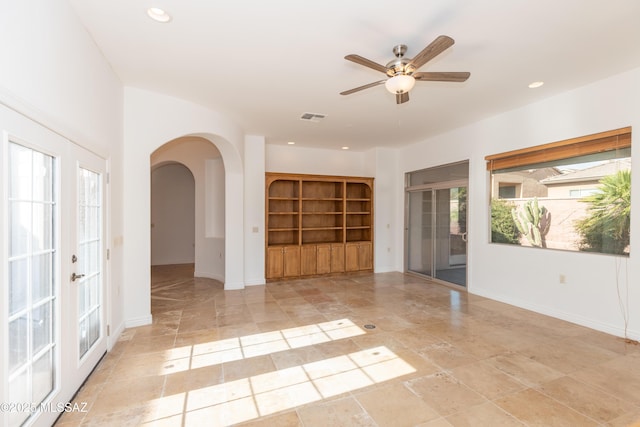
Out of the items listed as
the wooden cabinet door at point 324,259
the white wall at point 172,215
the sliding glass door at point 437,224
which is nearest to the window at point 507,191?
the sliding glass door at point 437,224

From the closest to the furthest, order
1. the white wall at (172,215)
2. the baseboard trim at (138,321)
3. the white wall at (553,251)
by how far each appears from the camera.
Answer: the white wall at (553,251) < the baseboard trim at (138,321) < the white wall at (172,215)

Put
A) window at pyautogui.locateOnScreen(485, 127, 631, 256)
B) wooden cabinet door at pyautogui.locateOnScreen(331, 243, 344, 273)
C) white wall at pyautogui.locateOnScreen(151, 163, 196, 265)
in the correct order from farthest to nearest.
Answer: white wall at pyautogui.locateOnScreen(151, 163, 196, 265) → wooden cabinet door at pyautogui.locateOnScreen(331, 243, 344, 273) → window at pyautogui.locateOnScreen(485, 127, 631, 256)

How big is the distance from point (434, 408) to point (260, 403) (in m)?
1.31

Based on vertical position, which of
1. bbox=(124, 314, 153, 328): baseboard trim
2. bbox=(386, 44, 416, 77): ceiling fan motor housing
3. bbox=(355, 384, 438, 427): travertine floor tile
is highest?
bbox=(386, 44, 416, 77): ceiling fan motor housing

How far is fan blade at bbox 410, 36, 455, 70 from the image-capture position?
2.08 meters

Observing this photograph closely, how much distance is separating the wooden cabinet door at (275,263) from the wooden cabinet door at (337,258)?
1.22 meters

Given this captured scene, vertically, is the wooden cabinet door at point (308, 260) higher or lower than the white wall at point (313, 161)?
lower

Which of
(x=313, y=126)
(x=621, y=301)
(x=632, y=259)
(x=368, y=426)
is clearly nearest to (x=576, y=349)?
(x=621, y=301)

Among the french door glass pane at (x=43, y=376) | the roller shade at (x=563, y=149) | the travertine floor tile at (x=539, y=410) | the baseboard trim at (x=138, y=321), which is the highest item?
the roller shade at (x=563, y=149)

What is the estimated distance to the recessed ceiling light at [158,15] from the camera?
2285 mm

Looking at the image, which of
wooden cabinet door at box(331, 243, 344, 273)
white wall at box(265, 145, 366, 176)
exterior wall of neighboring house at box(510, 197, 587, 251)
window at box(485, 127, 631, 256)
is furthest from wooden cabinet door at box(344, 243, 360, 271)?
exterior wall of neighboring house at box(510, 197, 587, 251)

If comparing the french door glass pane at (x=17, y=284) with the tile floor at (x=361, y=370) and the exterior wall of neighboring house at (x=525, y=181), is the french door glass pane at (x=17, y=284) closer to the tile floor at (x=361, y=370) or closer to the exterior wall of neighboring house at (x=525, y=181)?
the tile floor at (x=361, y=370)

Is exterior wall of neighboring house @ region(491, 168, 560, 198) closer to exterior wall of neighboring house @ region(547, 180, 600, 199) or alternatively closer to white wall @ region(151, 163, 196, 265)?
exterior wall of neighboring house @ region(547, 180, 600, 199)

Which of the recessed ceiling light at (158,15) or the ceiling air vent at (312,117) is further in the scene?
the ceiling air vent at (312,117)
